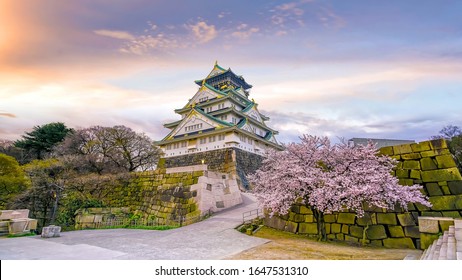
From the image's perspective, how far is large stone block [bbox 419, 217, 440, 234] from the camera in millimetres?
5863

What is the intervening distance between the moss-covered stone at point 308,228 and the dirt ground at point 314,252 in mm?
649

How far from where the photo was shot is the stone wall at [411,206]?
6.88 metres

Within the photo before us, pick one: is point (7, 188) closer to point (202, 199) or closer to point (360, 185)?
point (202, 199)

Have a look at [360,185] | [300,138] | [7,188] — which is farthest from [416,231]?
[7,188]

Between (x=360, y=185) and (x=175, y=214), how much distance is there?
9060 millimetres

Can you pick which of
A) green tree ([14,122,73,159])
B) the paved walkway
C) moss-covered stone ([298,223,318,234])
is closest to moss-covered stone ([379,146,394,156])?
moss-covered stone ([298,223,318,234])

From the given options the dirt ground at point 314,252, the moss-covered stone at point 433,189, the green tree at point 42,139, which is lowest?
the dirt ground at point 314,252

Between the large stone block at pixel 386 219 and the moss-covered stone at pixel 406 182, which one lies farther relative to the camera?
the moss-covered stone at pixel 406 182

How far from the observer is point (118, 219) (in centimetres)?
1357

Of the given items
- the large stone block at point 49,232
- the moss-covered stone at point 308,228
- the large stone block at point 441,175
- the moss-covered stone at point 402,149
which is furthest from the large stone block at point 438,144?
the large stone block at point 49,232

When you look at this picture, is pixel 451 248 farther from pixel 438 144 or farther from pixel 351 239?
pixel 438 144

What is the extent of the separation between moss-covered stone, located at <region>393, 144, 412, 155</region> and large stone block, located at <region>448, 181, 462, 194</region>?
1.43 meters

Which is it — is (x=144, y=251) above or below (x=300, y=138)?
below

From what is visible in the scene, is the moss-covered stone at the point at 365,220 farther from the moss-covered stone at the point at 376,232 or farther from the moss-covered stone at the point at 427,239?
the moss-covered stone at the point at 427,239
